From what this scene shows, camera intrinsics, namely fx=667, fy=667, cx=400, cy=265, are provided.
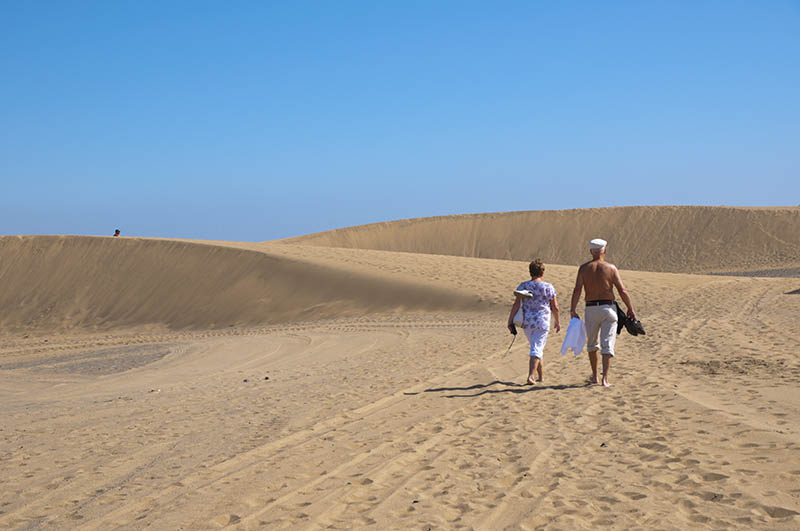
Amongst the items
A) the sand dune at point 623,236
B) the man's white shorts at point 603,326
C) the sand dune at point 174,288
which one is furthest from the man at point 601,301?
the sand dune at point 623,236

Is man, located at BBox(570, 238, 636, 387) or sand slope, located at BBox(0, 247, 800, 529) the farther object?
man, located at BBox(570, 238, 636, 387)

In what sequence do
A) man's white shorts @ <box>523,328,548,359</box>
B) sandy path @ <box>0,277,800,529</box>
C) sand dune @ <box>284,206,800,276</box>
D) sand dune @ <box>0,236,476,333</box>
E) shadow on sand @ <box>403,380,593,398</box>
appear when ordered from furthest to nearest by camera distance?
sand dune @ <box>284,206,800,276</box> < sand dune @ <box>0,236,476,333</box> < man's white shorts @ <box>523,328,548,359</box> < shadow on sand @ <box>403,380,593,398</box> < sandy path @ <box>0,277,800,529</box>

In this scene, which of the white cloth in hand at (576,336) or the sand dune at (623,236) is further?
the sand dune at (623,236)

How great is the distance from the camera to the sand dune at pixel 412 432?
3.93 m

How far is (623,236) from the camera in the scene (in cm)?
5931

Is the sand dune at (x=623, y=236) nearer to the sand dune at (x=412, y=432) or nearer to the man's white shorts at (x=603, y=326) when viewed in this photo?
the sand dune at (x=412, y=432)

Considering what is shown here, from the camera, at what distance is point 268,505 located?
4.12 meters

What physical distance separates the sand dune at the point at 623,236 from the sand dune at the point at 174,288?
32.2 metres

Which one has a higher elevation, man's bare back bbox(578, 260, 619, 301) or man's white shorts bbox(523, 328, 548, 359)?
man's bare back bbox(578, 260, 619, 301)

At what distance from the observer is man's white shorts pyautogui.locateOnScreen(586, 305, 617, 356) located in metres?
7.61

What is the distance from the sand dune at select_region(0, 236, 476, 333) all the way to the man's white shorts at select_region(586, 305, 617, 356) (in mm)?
13643

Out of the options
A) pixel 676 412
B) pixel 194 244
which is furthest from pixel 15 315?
pixel 676 412

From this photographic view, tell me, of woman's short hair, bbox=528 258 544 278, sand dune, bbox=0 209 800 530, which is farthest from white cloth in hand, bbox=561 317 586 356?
woman's short hair, bbox=528 258 544 278

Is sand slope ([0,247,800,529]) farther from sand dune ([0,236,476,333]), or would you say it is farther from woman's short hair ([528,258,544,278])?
sand dune ([0,236,476,333])
